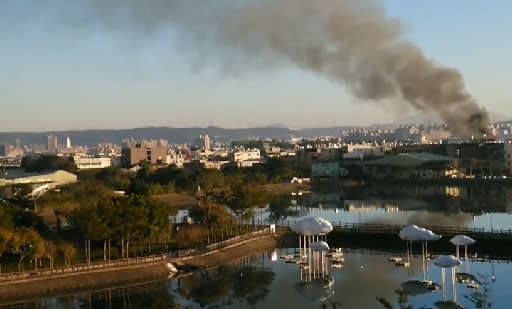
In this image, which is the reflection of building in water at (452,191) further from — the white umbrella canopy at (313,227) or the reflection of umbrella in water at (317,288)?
the reflection of umbrella in water at (317,288)

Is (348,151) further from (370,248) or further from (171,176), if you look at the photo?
(370,248)

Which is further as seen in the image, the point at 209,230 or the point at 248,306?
the point at 209,230

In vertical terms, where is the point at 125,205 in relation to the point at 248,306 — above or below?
above

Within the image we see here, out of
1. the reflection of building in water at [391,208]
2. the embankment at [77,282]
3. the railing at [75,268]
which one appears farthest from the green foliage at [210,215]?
the reflection of building in water at [391,208]

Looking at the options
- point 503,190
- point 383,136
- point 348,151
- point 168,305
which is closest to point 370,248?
point 168,305

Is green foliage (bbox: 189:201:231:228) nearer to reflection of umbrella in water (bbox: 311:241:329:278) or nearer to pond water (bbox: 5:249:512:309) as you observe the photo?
pond water (bbox: 5:249:512:309)

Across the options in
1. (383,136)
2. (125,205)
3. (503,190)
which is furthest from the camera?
(383,136)

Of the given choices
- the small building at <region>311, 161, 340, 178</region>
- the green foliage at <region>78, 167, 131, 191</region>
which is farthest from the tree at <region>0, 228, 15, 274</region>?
the small building at <region>311, 161, 340, 178</region>

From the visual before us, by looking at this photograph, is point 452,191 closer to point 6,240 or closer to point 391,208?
point 391,208
